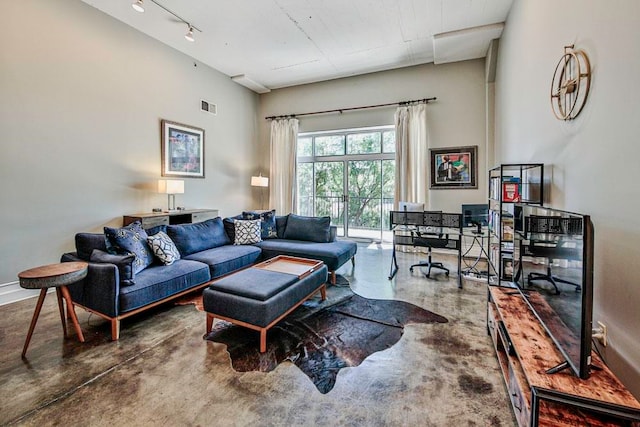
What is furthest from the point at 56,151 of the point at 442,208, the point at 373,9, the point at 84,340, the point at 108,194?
the point at 442,208

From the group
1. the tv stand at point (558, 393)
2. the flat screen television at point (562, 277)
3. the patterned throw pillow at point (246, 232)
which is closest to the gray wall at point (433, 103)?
the patterned throw pillow at point (246, 232)

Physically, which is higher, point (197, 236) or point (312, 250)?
point (197, 236)

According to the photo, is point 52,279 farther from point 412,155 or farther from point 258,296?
point 412,155

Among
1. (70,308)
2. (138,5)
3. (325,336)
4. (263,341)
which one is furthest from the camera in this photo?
(138,5)

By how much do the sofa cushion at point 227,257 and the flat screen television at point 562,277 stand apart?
2.97m

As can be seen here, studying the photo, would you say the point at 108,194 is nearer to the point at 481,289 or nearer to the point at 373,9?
the point at 373,9

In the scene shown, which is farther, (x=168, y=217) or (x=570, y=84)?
(x=168, y=217)

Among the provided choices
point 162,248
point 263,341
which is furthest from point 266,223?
point 263,341

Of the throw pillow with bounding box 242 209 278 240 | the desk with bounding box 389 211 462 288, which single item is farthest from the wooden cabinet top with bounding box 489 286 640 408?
the throw pillow with bounding box 242 209 278 240

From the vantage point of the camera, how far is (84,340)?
2.41 metres

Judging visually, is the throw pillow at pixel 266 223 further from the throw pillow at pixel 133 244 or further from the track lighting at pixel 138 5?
the track lighting at pixel 138 5

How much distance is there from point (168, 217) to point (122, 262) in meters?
2.20

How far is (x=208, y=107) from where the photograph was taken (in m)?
5.73

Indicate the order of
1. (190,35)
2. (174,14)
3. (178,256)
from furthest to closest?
(190,35), (174,14), (178,256)
